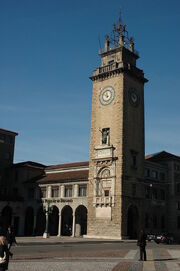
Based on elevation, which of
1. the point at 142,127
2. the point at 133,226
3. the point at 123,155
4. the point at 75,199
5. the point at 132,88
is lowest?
the point at 133,226

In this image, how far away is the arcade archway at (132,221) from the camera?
5622 cm

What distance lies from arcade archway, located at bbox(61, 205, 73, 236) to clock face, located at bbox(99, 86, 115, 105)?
2033cm

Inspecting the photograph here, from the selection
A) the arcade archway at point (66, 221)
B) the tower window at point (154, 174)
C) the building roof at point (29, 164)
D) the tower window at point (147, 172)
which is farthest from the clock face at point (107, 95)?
the building roof at point (29, 164)

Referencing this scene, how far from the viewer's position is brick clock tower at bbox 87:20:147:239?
54122mm

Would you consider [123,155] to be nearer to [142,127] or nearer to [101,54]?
[142,127]

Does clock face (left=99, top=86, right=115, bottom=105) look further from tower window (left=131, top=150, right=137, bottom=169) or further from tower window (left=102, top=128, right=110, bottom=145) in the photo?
tower window (left=131, top=150, right=137, bottom=169)

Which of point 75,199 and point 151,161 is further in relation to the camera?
point 151,161

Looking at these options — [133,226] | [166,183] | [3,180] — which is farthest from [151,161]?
[3,180]

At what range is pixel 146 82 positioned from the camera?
63469 mm

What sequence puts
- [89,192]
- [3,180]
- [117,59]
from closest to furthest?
[89,192], [117,59], [3,180]

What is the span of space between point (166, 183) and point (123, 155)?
15131 millimetres

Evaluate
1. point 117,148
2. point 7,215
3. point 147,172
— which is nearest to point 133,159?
point 117,148

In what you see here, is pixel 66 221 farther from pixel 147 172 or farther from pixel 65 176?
pixel 147 172

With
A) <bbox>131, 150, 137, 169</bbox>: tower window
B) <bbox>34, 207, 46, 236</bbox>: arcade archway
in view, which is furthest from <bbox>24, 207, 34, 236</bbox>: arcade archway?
<bbox>131, 150, 137, 169</bbox>: tower window
